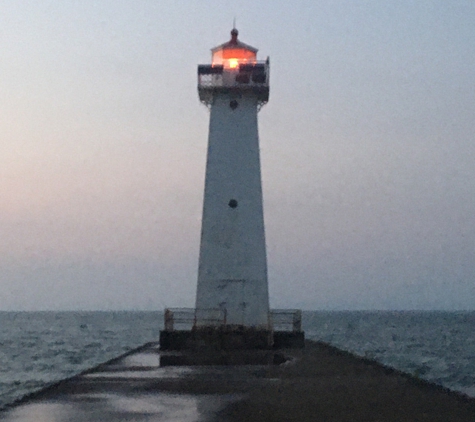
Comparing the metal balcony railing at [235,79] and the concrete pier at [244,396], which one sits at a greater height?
the metal balcony railing at [235,79]

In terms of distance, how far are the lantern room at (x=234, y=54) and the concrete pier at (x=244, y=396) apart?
1063 centimetres

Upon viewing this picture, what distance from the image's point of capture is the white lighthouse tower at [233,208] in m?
24.7

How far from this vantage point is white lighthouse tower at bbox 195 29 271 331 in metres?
24.7

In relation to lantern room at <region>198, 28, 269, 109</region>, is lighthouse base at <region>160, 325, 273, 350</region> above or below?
below

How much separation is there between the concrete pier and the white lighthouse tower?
15.9 ft

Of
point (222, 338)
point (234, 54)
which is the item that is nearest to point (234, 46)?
point (234, 54)

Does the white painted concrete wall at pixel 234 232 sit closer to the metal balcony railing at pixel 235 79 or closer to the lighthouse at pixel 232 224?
the lighthouse at pixel 232 224

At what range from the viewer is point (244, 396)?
535 inches

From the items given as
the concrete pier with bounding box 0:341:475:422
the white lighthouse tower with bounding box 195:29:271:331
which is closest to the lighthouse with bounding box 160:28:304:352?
the white lighthouse tower with bounding box 195:29:271:331

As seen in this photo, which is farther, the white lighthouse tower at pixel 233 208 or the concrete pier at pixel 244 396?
the white lighthouse tower at pixel 233 208

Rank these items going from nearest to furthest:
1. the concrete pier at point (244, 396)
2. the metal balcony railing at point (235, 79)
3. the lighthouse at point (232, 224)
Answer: the concrete pier at point (244, 396) < the lighthouse at point (232, 224) < the metal balcony railing at point (235, 79)

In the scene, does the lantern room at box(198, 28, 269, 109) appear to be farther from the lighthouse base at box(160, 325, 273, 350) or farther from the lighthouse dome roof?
the lighthouse base at box(160, 325, 273, 350)

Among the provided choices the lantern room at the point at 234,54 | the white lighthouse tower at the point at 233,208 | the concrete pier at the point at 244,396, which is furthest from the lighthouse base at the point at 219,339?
the lantern room at the point at 234,54

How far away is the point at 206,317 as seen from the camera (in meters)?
24.7
